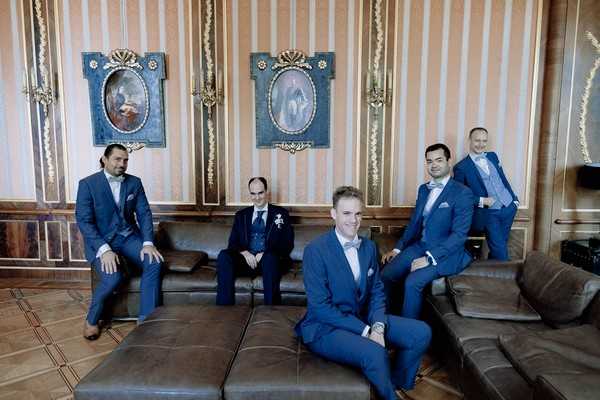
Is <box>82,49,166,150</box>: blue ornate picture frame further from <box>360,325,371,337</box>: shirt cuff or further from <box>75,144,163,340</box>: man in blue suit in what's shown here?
<box>360,325,371,337</box>: shirt cuff

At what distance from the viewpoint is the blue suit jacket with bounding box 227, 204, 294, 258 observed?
357cm

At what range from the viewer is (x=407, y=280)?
9.50ft

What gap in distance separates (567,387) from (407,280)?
62.0 inches

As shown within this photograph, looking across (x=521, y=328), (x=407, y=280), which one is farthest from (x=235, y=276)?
(x=521, y=328)

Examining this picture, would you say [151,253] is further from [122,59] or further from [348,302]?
[122,59]

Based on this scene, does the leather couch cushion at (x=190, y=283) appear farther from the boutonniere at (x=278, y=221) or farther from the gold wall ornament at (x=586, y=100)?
→ the gold wall ornament at (x=586, y=100)

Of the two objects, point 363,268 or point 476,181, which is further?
point 476,181

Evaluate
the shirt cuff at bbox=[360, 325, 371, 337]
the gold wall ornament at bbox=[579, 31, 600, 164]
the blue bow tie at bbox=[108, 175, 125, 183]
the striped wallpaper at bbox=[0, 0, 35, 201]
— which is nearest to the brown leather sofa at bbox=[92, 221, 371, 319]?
the blue bow tie at bbox=[108, 175, 125, 183]

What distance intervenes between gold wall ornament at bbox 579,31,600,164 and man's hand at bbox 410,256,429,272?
7.90 feet

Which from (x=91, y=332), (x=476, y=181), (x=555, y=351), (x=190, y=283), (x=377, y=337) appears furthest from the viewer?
(x=476, y=181)

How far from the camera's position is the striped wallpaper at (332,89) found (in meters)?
4.15

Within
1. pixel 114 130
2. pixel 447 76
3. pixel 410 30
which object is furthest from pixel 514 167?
pixel 114 130

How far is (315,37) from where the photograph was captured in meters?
4.17

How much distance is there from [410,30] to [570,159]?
2.07 meters
